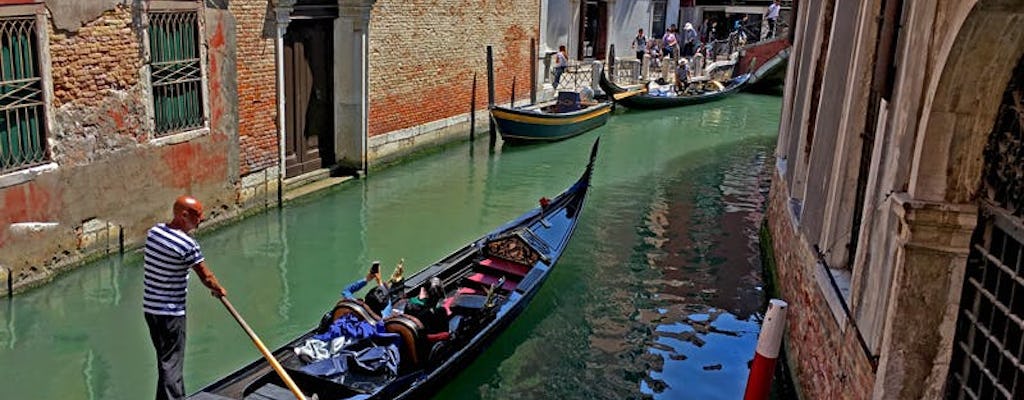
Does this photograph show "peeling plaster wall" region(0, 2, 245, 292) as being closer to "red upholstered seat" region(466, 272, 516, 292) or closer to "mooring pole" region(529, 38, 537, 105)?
"red upholstered seat" region(466, 272, 516, 292)

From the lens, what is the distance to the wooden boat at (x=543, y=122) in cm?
1129

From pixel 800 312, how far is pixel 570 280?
6.60 feet

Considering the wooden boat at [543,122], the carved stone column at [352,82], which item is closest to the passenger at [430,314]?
the carved stone column at [352,82]

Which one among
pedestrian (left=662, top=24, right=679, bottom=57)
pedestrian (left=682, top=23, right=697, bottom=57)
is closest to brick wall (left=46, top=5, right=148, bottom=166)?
pedestrian (left=662, top=24, right=679, bottom=57)

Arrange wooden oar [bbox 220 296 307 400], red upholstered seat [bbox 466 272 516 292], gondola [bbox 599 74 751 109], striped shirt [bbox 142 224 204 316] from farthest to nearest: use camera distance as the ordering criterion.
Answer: gondola [bbox 599 74 751 109] < red upholstered seat [bbox 466 272 516 292] < wooden oar [bbox 220 296 307 400] < striped shirt [bbox 142 224 204 316]

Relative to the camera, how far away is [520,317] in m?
5.46

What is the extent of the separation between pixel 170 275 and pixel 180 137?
354cm

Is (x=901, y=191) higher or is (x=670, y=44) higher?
(x=901, y=191)

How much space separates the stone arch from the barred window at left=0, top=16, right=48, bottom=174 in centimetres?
482

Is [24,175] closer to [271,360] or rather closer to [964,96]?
[271,360]

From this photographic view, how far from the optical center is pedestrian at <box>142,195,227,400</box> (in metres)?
3.38

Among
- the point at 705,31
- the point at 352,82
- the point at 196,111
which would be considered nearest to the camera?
the point at 196,111

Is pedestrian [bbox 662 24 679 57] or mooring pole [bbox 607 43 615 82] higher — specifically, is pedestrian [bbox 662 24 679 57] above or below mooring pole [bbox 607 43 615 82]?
above

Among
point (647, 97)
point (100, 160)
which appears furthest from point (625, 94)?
point (100, 160)
